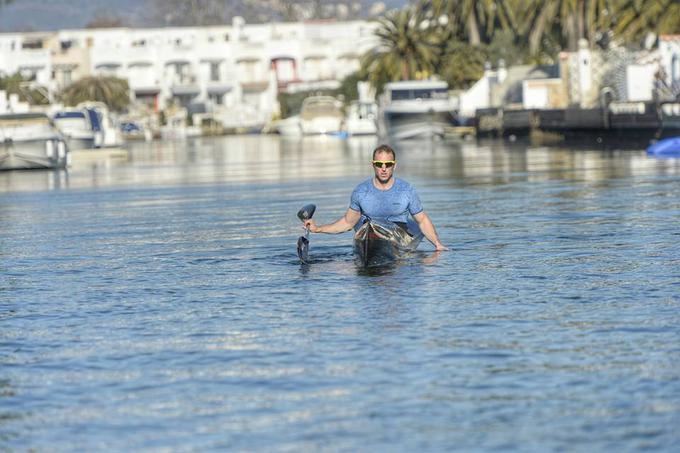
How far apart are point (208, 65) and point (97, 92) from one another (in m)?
19.8

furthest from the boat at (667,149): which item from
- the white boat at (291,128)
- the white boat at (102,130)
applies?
the white boat at (291,128)

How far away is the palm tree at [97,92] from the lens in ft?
462

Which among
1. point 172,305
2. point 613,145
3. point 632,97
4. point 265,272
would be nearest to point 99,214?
point 265,272

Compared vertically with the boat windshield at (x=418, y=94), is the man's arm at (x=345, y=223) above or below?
below

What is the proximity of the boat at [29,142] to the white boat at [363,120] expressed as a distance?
142 ft

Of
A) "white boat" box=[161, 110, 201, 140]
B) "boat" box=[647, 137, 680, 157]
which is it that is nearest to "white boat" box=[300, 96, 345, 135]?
"white boat" box=[161, 110, 201, 140]

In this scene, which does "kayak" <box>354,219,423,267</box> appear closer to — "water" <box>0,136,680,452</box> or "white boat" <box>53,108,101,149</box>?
"water" <box>0,136,680,452</box>

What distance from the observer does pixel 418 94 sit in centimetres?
8025

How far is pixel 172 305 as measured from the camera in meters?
15.6

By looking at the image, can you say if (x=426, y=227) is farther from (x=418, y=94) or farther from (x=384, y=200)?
(x=418, y=94)

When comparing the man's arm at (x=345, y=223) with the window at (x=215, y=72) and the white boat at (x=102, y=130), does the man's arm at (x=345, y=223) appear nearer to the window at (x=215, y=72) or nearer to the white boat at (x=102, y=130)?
the white boat at (x=102, y=130)

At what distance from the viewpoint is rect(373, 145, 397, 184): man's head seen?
56.7ft

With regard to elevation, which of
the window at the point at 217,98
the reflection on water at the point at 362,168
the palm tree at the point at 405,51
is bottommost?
the reflection on water at the point at 362,168

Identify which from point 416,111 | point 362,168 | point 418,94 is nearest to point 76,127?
point 416,111
